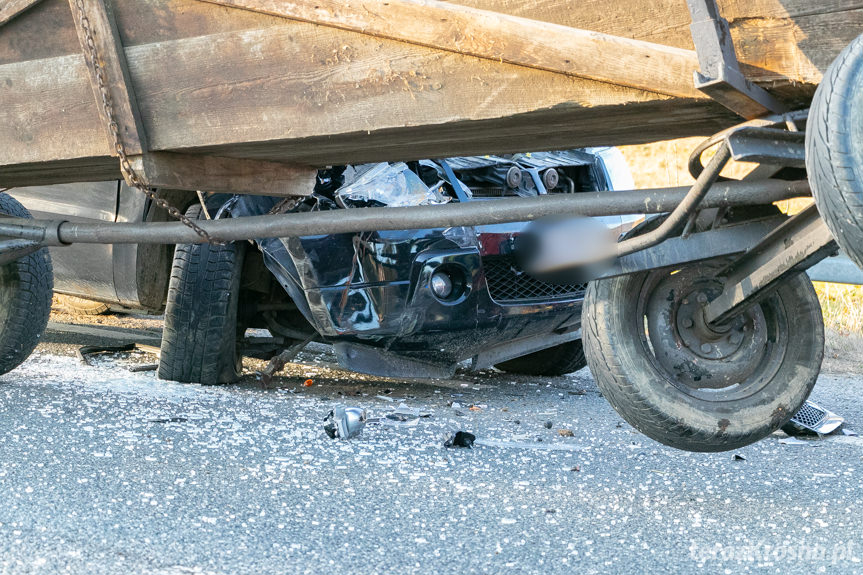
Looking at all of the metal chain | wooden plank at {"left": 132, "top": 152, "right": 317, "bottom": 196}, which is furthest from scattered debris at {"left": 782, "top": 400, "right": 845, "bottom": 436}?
the metal chain

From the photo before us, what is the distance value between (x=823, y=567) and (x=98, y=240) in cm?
279

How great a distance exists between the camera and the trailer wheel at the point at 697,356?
10.3ft

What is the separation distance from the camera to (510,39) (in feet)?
8.13

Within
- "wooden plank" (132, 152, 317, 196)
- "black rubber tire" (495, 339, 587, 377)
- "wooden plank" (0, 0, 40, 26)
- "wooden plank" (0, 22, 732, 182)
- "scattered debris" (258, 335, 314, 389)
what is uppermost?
"wooden plank" (0, 0, 40, 26)

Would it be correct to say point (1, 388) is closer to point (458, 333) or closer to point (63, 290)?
point (63, 290)

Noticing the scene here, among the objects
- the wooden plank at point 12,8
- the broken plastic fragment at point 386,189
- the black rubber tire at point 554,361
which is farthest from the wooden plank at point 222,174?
the black rubber tire at point 554,361

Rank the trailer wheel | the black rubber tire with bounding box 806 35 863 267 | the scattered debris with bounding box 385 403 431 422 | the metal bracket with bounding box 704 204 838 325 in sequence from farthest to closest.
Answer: the scattered debris with bounding box 385 403 431 422 < the trailer wheel < the metal bracket with bounding box 704 204 838 325 < the black rubber tire with bounding box 806 35 863 267

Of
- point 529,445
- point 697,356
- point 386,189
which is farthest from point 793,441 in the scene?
point 386,189

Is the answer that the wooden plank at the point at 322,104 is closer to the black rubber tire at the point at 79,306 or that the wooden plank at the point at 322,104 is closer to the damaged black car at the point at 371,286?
the damaged black car at the point at 371,286

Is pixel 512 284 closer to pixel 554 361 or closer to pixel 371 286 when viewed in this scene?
pixel 371 286

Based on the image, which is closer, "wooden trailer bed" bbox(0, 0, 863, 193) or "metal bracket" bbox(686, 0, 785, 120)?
"metal bracket" bbox(686, 0, 785, 120)

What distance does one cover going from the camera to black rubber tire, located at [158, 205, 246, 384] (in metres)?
4.95

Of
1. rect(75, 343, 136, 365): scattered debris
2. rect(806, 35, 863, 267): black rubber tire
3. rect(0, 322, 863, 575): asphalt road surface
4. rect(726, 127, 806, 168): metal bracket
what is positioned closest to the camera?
rect(806, 35, 863, 267): black rubber tire

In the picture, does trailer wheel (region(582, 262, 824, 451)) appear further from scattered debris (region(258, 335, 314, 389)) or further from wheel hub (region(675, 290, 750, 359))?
scattered debris (region(258, 335, 314, 389))
